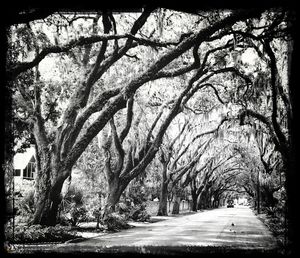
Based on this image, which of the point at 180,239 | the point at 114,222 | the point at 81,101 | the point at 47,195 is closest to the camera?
the point at 47,195

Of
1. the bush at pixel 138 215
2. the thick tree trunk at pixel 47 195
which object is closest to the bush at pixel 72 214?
the thick tree trunk at pixel 47 195

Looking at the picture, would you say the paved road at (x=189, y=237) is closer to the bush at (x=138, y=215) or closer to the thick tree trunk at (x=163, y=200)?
the bush at (x=138, y=215)

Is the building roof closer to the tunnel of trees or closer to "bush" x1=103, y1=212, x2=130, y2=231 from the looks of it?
the tunnel of trees

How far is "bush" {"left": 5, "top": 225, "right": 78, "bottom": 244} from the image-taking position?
9.84 meters

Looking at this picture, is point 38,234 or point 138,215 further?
point 138,215

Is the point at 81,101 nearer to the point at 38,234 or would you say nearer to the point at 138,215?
the point at 38,234

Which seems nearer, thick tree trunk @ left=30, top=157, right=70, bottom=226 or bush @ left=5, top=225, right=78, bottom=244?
bush @ left=5, top=225, right=78, bottom=244

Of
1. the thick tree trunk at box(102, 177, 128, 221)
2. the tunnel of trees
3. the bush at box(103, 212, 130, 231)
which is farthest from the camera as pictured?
the thick tree trunk at box(102, 177, 128, 221)

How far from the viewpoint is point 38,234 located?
10133mm

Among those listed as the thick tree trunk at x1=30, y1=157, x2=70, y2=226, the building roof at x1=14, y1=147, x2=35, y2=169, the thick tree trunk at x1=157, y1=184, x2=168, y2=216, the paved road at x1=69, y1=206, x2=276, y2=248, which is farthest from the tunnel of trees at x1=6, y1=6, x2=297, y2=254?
the building roof at x1=14, y1=147, x2=35, y2=169

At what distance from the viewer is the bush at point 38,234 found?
984 centimetres

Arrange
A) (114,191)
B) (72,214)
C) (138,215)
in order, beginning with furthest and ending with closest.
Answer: (138,215) → (114,191) → (72,214)

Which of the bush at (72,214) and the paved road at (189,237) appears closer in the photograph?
the paved road at (189,237)

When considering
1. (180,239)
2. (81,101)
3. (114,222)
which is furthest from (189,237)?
(81,101)
